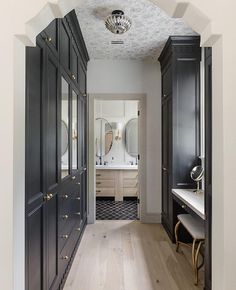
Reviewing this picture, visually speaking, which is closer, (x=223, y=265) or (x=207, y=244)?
(x=223, y=265)

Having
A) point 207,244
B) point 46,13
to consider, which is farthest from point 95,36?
point 207,244

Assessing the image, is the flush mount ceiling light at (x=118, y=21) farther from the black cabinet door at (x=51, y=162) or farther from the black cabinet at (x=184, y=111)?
the black cabinet door at (x=51, y=162)

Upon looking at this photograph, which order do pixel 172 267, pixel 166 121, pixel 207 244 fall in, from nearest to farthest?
1. pixel 207 244
2. pixel 172 267
3. pixel 166 121

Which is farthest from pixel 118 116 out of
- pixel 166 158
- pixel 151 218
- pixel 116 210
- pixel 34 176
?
pixel 34 176

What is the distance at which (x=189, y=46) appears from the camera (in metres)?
3.34

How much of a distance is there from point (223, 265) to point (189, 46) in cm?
302

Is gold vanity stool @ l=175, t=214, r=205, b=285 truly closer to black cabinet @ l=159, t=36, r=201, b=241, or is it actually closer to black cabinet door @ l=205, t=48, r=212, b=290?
black cabinet door @ l=205, t=48, r=212, b=290

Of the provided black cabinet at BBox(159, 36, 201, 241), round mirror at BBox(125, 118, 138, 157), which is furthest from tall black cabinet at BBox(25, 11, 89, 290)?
round mirror at BBox(125, 118, 138, 157)

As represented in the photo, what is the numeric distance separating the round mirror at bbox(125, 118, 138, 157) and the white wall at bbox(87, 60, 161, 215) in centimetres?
190

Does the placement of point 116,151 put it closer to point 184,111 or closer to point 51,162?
point 184,111

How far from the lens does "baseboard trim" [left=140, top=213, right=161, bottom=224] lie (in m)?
4.20

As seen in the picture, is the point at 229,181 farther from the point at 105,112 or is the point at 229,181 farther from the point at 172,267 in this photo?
the point at 105,112

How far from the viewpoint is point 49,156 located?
5.90 feet

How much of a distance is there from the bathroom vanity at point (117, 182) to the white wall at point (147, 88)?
4.78 feet
